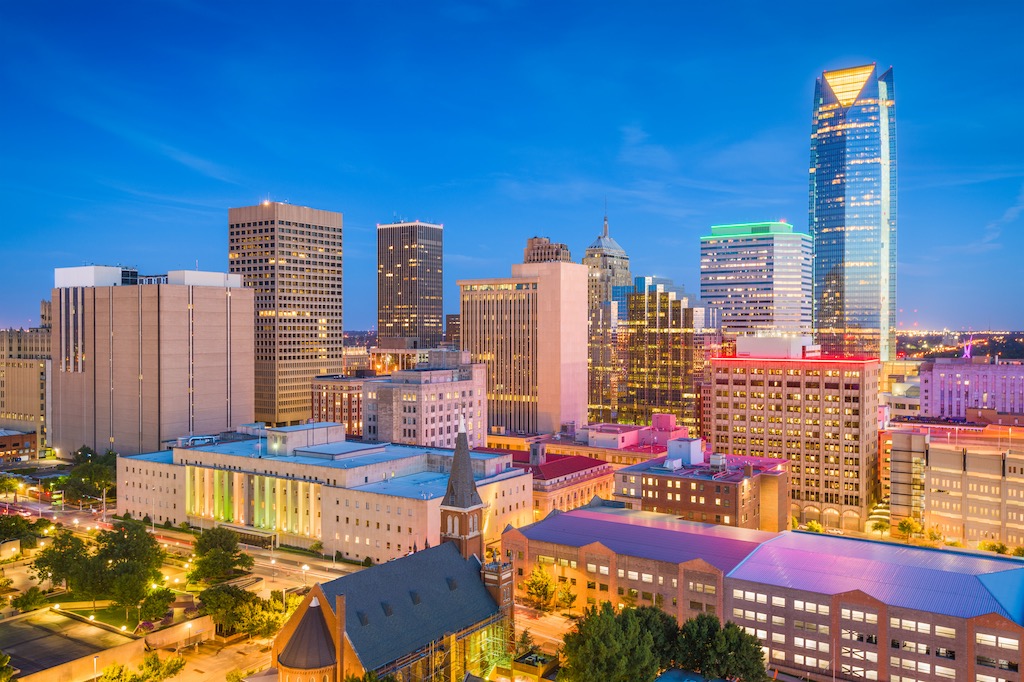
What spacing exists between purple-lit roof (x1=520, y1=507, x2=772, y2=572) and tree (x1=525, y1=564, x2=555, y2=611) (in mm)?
5778

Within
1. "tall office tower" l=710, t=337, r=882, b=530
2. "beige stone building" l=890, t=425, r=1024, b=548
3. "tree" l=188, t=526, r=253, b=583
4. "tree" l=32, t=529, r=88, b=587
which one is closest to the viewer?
"tree" l=32, t=529, r=88, b=587

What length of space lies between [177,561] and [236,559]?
19443 mm

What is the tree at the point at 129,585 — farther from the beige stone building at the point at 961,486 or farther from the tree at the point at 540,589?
the beige stone building at the point at 961,486

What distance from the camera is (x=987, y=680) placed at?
84.8 metres

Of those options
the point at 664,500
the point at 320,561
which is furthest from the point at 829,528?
the point at 320,561

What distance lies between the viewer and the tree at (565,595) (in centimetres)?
11325

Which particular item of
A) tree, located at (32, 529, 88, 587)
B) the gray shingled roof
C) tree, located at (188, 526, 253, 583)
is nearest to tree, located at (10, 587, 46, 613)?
tree, located at (32, 529, 88, 587)

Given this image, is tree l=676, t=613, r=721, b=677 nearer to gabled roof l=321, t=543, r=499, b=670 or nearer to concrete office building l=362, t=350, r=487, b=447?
gabled roof l=321, t=543, r=499, b=670

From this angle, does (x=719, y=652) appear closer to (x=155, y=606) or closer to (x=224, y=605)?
(x=224, y=605)

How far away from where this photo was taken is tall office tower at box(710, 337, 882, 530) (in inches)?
7185

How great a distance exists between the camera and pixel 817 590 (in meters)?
94.5

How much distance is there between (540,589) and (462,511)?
30.1 meters

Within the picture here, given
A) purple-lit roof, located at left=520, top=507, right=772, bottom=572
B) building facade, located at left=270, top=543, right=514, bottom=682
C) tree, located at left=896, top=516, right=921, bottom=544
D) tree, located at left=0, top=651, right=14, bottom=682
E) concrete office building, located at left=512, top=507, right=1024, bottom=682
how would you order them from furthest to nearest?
tree, located at left=896, top=516, right=921, bottom=544, purple-lit roof, located at left=520, top=507, right=772, bottom=572, concrete office building, located at left=512, top=507, right=1024, bottom=682, tree, located at left=0, top=651, right=14, bottom=682, building facade, located at left=270, top=543, right=514, bottom=682

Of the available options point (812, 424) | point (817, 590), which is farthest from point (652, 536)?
point (812, 424)
